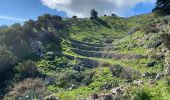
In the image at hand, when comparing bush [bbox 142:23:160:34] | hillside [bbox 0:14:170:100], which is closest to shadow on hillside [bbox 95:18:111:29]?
hillside [bbox 0:14:170:100]

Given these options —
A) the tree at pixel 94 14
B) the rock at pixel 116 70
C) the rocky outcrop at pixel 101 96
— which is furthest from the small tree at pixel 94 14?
the rocky outcrop at pixel 101 96

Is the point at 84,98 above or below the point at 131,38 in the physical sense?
below

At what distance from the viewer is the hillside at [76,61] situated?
54688mm

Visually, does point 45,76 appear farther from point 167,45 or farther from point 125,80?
point 167,45

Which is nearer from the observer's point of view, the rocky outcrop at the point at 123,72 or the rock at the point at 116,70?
the rocky outcrop at the point at 123,72

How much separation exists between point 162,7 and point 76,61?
25509 millimetres

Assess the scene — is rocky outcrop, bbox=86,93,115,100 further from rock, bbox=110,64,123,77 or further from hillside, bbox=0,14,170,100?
rock, bbox=110,64,123,77

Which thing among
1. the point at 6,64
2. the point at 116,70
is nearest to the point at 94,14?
the point at 6,64

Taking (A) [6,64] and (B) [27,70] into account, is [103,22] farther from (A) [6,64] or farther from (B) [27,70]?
(B) [27,70]

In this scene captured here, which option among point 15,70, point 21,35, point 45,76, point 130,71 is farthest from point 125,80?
point 21,35

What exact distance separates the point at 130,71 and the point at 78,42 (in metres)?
27.6

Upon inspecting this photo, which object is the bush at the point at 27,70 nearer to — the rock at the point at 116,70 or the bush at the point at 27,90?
the bush at the point at 27,90

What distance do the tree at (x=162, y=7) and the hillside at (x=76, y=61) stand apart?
8277 mm

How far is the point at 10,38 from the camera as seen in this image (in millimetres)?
75812
